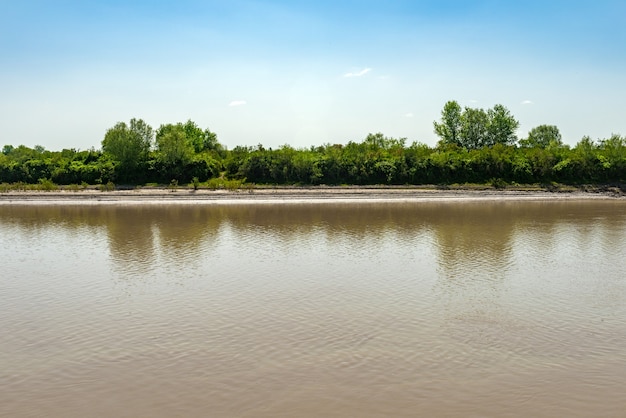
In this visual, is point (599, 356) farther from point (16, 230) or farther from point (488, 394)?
point (16, 230)

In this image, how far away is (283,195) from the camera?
58.2 m

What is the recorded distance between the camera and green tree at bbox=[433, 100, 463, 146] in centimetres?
10406

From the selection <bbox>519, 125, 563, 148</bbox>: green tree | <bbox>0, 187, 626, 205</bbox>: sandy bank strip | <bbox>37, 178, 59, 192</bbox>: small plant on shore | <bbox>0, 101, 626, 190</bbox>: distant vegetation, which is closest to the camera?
<bbox>0, 187, 626, 205</bbox>: sandy bank strip

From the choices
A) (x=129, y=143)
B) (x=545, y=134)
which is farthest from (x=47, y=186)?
(x=545, y=134)

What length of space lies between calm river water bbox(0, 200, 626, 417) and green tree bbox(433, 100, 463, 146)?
254 feet

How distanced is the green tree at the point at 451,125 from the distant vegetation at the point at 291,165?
27495mm

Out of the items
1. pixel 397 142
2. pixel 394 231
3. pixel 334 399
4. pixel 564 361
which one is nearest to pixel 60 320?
pixel 334 399

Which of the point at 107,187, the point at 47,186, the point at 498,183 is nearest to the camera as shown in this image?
the point at 107,187

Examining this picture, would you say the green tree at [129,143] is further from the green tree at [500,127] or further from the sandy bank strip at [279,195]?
the green tree at [500,127]

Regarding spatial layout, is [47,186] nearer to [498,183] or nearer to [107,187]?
[107,187]

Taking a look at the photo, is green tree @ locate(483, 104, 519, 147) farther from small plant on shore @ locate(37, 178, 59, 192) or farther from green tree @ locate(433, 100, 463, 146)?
small plant on shore @ locate(37, 178, 59, 192)

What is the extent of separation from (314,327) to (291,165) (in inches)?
2189

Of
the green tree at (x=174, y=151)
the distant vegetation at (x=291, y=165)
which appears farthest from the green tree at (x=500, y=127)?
the green tree at (x=174, y=151)

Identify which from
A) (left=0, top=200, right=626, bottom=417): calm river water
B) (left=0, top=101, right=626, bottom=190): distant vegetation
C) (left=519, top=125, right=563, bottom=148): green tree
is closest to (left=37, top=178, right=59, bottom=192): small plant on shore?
(left=0, top=101, right=626, bottom=190): distant vegetation
